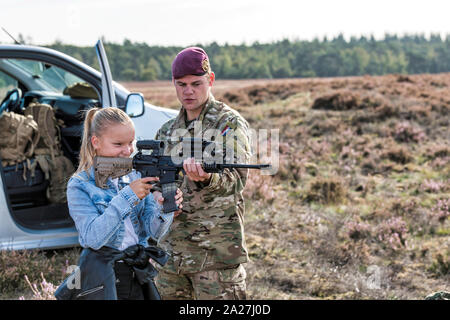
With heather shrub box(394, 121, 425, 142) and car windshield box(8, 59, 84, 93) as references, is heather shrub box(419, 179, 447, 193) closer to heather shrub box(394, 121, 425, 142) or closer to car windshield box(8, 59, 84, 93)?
heather shrub box(394, 121, 425, 142)

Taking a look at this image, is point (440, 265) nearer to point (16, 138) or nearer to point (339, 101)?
point (16, 138)

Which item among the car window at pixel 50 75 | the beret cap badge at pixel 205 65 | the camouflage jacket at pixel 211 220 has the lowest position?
the camouflage jacket at pixel 211 220

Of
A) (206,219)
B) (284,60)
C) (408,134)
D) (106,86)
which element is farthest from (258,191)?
(284,60)

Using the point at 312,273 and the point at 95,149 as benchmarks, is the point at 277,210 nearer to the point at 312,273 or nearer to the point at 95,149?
the point at 312,273

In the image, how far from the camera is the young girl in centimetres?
222

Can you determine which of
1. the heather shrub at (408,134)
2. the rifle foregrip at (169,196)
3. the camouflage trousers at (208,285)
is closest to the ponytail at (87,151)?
the rifle foregrip at (169,196)

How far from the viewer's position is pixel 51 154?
17.6 ft

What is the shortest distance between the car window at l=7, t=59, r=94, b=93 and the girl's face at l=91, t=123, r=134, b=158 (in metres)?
3.36

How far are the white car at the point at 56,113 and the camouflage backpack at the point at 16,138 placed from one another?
0.13 m

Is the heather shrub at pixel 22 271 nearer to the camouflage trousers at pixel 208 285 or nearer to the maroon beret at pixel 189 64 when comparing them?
the camouflage trousers at pixel 208 285

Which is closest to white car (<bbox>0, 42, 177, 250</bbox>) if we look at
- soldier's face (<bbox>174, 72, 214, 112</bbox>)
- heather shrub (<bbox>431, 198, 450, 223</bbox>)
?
soldier's face (<bbox>174, 72, 214, 112</bbox>)

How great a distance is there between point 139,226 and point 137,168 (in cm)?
32

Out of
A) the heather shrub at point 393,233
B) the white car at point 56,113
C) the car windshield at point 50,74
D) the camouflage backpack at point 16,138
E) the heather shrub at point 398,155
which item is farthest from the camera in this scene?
the heather shrub at point 398,155

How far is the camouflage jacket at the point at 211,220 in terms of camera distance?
266 centimetres
